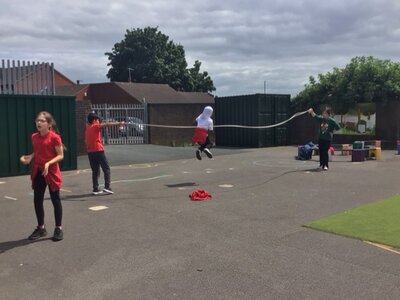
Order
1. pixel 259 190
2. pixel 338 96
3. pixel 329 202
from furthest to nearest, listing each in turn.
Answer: pixel 338 96, pixel 259 190, pixel 329 202

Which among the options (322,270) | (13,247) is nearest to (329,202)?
(322,270)

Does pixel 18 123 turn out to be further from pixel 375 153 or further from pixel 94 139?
pixel 375 153

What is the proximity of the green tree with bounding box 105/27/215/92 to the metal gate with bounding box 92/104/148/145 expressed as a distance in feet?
127

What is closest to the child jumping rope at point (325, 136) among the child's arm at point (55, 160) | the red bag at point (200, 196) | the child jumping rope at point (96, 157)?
the red bag at point (200, 196)

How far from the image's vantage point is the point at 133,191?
36.1ft

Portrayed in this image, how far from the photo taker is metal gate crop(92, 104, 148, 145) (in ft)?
82.1

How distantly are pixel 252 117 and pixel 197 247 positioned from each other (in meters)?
19.7

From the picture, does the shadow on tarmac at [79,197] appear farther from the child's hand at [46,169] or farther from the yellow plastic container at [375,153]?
the yellow plastic container at [375,153]

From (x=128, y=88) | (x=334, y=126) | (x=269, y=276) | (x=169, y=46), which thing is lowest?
(x=269, y=276)

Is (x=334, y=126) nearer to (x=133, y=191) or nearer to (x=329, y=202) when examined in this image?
(x=329, y=202)

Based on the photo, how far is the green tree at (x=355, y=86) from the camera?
80.5 feet

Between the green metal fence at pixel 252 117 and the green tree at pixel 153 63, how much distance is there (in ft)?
125

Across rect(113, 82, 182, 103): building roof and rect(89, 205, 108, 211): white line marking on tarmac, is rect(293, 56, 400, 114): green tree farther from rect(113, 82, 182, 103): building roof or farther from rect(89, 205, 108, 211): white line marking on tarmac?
rect(113, 82, 182, 103): building roof

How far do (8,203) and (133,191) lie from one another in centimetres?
258
